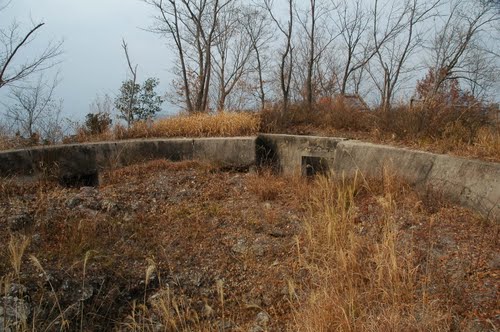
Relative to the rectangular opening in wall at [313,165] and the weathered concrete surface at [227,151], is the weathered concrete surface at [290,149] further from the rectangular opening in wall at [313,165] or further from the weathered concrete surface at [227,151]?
the weathered concrete surface at [227,151]

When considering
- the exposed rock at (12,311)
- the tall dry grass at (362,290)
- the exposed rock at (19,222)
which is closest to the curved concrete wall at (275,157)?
the tall dry grass at (362,290)

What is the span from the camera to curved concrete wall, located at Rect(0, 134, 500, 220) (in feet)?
13.9

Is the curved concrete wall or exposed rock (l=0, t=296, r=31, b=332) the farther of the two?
the curved concrete wall

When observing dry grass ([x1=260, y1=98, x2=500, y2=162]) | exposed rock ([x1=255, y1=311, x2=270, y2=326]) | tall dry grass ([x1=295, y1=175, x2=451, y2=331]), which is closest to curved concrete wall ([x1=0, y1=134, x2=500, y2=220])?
dry grass ([x1=260, y1=98, x2=500, y2=162])

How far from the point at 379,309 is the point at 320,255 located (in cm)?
81

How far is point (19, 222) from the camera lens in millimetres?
4012

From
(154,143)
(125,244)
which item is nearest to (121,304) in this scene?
(125,244)

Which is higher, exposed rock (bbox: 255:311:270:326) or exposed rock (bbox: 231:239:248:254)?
exposed rock (bbox: 231:239:248:254)

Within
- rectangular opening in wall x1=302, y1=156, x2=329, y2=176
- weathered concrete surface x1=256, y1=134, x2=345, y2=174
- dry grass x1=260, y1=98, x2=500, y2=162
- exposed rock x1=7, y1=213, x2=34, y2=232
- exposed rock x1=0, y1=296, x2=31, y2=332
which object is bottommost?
exposed rock x1=0, y1=296, x2=31, y2=332

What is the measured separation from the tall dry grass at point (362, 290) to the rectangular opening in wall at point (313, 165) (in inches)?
112

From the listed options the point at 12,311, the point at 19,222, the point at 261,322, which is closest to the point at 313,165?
the point at 261,322

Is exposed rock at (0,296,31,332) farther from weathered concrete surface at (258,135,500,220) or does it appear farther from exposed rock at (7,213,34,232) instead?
weathered concrete surface at (258,135,500,220)

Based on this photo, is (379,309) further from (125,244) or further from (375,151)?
(375,151)

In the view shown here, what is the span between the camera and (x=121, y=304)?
10.3 ft
